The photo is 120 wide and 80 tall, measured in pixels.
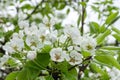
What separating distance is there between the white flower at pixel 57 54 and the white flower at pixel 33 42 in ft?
0.22

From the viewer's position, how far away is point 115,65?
54.3 inches

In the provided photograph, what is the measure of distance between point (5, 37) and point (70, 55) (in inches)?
37.9

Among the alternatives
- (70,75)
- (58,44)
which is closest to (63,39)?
(58,44)

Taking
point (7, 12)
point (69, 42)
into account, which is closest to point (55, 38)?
point (69, 42)

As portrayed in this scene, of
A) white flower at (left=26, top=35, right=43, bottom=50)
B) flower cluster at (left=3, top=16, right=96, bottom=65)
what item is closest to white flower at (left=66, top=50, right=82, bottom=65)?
flower cluster at (left=3, top=16, right=96, bottom=65)

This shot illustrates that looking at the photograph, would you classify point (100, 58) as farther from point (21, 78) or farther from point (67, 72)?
point (21, 78)

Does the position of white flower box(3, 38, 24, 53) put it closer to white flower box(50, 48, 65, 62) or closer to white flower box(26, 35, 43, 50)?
white flower box(26, 35, 43, 50)

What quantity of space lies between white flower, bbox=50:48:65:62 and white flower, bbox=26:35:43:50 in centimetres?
7

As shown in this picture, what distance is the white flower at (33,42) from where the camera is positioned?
139 cm

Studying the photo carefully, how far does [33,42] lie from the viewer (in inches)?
54.9

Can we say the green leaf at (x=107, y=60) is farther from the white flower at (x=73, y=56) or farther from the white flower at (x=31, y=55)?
the white flower at (x=31, y=55)

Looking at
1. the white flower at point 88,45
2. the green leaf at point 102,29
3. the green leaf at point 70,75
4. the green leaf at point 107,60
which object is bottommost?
the green leaf at point 70,75

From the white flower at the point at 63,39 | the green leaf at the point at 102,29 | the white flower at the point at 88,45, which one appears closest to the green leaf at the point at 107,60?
the white flower at the point at 88,45

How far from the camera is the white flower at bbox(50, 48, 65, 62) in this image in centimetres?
134
